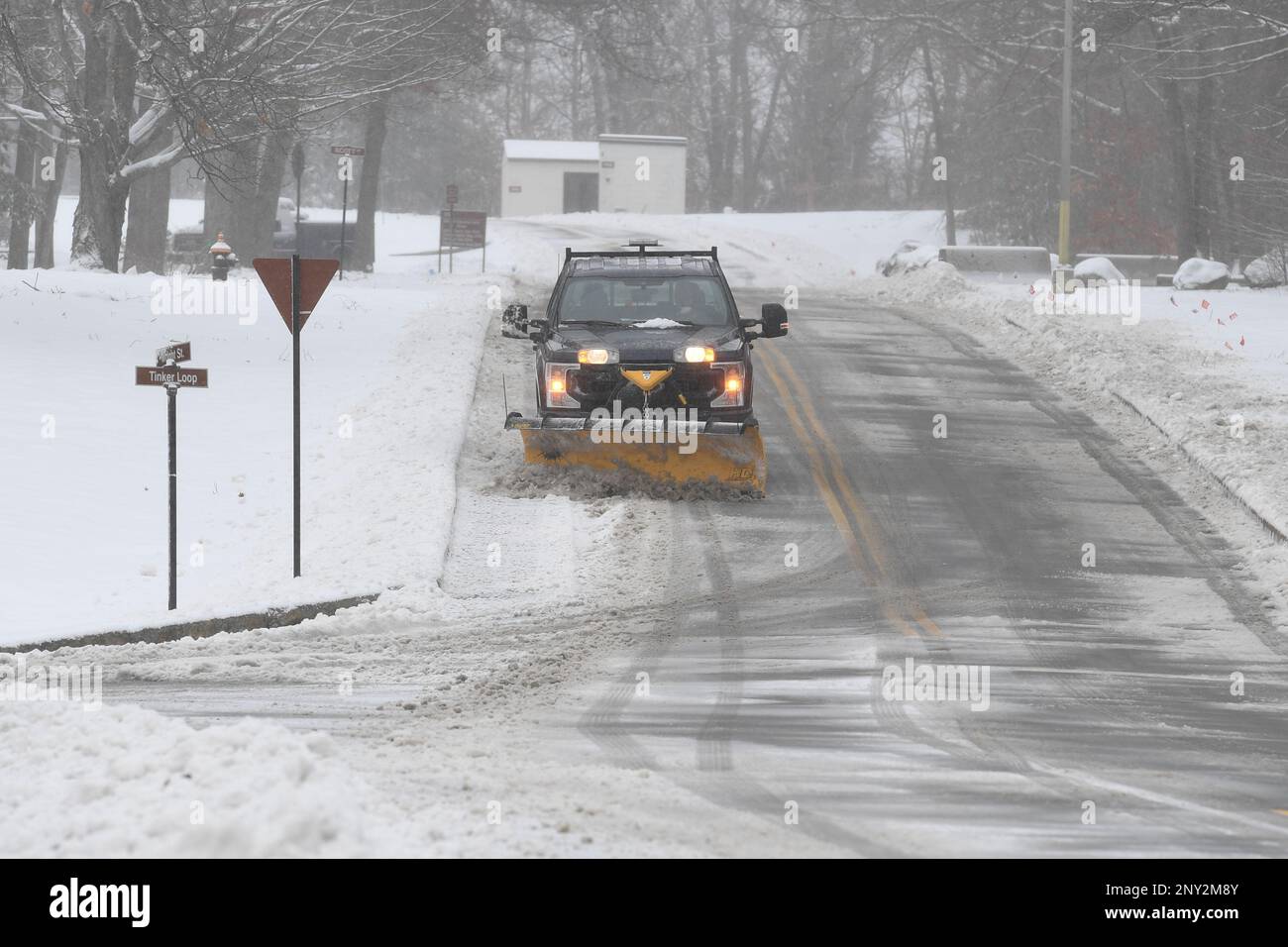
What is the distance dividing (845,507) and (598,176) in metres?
51.3

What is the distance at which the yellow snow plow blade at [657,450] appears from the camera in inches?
546

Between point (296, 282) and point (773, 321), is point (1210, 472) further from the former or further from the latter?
point (296, 282)

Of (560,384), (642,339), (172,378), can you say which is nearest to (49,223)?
(560,384)

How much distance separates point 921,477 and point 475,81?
2076 centimetres

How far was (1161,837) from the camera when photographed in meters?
6.24

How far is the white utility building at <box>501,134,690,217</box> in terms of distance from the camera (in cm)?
6272

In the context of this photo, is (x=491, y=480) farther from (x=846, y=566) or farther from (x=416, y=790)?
(x=416, y=790)

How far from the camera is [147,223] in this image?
1289 inches

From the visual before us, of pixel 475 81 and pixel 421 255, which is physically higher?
pixel 475 81

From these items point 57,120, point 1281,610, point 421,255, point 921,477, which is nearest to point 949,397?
point 921,477

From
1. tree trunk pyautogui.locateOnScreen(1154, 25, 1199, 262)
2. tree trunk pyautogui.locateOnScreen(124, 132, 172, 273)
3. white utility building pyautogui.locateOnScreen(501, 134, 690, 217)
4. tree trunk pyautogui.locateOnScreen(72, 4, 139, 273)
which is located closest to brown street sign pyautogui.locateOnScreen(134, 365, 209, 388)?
tree trunk pyautogui.locateOnScreen(72, 4, 139, 273)

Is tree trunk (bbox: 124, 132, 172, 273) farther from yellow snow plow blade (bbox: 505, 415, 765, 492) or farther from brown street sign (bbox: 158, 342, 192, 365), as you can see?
brown street sign (bbox: 158, 342, 192, 365)

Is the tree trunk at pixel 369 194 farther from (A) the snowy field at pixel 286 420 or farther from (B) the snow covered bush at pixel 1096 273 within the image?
(B) the snow covered bush at pixel 1096 273

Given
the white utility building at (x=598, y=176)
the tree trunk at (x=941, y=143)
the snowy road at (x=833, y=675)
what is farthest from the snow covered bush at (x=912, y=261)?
the white utility building at (x=598, y=176)
